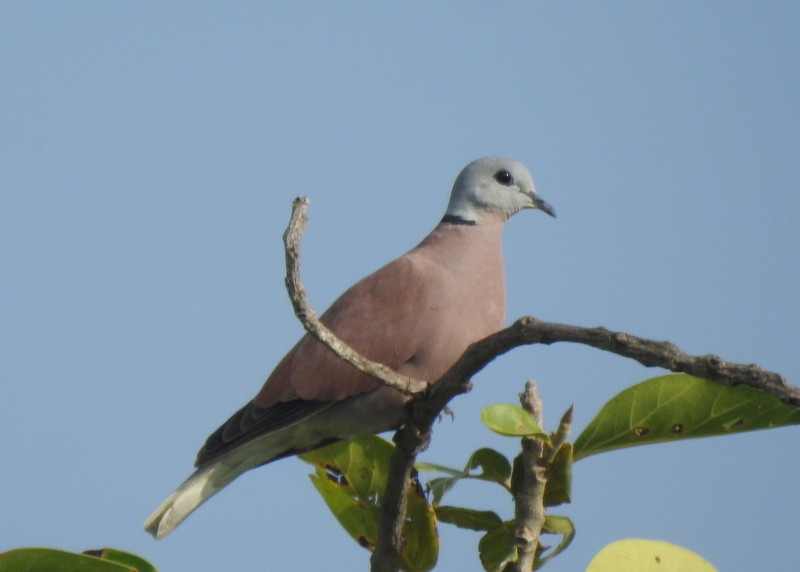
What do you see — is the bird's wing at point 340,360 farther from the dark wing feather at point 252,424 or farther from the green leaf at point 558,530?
the green leaf at point 558,530

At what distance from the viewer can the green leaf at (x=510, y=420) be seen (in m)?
2.19

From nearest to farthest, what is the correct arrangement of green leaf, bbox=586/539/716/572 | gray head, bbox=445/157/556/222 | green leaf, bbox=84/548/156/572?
green leaf, bbox=84/548/156/572
green leaf, bbox=586/539/716/572
gray head, bbox=445/157/556/222

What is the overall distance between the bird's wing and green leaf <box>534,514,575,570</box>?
5.65 ft

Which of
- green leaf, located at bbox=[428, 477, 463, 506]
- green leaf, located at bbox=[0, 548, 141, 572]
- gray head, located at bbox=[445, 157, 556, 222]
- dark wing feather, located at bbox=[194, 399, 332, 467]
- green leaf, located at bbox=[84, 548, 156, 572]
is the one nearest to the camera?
green leaf, located at bbox=[0, 548, 141, 572]

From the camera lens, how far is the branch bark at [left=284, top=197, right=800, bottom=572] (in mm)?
1965

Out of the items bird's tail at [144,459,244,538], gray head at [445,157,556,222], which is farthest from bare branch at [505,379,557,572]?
gray head at [445,157,556,222]

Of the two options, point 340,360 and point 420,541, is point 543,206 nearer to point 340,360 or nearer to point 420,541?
point 340,360

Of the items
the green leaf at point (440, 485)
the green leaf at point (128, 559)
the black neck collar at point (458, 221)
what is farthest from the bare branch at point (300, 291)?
the black neck collar at point (458, 221)

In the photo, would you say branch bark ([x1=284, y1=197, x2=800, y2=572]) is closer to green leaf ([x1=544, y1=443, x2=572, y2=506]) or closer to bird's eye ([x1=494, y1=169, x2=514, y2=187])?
green leaf ([x1=544, y1=443, x2=572, y2=506])

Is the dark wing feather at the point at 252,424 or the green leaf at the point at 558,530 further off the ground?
the dark wing feather at the point at 252,424

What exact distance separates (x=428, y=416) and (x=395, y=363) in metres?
1.31

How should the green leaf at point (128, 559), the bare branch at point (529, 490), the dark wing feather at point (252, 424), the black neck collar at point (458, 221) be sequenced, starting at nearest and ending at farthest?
the green leaf at point (128, 559) → the bare branch at point (529, 490) → the dark wing feather at point (252, 424) → the black neck collar at point (458, 221)

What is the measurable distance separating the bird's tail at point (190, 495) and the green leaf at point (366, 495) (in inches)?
34.2

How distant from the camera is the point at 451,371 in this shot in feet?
8.66
